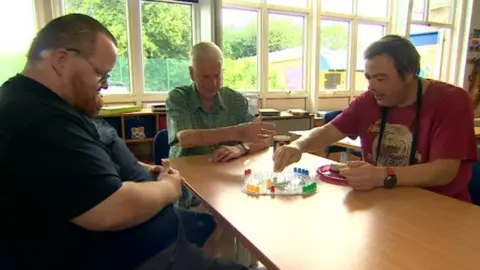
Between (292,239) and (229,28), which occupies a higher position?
(229,28)

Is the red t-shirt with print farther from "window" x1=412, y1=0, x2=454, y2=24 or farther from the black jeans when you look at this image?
"window" x1=412, y1=0, x2=454, y2=24

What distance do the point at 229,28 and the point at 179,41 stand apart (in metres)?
0.70

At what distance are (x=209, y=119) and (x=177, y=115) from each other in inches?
7.5

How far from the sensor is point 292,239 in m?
0.81

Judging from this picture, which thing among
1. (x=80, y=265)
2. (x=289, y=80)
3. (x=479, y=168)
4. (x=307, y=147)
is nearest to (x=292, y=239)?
(x=80, y=265)

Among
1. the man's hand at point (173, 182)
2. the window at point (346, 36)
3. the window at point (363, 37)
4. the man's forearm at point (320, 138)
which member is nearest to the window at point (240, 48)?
the window at point (346, 36)

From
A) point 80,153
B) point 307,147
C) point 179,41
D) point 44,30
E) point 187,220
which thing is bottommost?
point 187,220

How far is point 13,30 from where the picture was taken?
3.35 meters

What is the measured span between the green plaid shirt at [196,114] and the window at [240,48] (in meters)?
2.47

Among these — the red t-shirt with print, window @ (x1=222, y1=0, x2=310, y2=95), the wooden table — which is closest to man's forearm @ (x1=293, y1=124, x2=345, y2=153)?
the red t-shirt with print

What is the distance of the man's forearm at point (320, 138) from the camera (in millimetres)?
1604

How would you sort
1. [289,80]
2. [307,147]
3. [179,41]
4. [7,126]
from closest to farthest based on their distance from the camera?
[7,126] → [307,147] → [179,41] → [289,80]

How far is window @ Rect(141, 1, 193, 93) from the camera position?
3.97 m

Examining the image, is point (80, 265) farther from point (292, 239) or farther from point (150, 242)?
point (292, 239)
